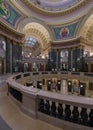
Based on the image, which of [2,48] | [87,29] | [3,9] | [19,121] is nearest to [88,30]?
[87,29]

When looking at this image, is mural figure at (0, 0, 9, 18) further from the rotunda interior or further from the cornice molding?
the cornice molding

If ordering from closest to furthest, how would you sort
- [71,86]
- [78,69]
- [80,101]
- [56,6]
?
1. [80,101]
2. [71,86]
3. [78,69]
4. [56,6]

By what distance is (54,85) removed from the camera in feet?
69.3

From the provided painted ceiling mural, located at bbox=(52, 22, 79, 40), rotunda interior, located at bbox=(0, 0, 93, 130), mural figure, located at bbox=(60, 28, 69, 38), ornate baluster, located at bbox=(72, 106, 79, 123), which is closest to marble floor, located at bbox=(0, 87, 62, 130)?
ornate baluster, located at bbox=(72, 106, 79, 123)

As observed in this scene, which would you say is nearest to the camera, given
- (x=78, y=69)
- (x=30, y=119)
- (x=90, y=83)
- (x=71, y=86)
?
(x=30, y=119)

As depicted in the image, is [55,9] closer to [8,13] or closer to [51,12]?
[51,12]

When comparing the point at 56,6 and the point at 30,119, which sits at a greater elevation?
the point at 56,6

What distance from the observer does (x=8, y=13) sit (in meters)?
16.6

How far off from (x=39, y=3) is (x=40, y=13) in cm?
201

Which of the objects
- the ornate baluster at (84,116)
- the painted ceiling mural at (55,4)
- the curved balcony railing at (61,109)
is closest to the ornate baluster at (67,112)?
the curved balcony railing at (61,109)

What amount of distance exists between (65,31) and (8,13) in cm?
1236

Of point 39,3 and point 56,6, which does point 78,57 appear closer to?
point 56,6

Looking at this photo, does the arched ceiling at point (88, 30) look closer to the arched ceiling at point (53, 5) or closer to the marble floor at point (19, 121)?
the arched ceiling at point (53, 5)

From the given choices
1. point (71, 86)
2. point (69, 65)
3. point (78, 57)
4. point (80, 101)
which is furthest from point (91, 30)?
point (80, 101)
